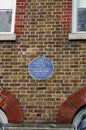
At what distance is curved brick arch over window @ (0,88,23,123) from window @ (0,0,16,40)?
1.49 m

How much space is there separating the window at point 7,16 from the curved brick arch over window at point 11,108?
1491 mm

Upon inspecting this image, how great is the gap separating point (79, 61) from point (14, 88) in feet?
4.64

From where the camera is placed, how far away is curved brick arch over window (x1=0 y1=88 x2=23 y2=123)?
27.8 feet

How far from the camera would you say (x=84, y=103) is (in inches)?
332

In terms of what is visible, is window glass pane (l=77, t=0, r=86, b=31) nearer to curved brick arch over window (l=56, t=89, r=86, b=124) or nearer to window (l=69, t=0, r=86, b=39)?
window (l=69, t=0, r=86, b=39)

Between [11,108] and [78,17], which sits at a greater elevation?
[78,17]

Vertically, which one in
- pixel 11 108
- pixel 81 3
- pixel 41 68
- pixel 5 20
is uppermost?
pixel 81 3

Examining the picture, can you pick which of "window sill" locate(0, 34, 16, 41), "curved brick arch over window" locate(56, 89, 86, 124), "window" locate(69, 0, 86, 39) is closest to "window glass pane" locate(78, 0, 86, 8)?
"window" locate(69, 0, 86, 39)

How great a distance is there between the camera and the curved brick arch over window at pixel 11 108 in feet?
27.8

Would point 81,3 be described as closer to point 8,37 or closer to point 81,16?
point 81,16

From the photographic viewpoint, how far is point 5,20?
942 cm

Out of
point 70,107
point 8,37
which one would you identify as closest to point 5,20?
point 8,37

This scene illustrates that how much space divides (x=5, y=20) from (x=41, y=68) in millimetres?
1412

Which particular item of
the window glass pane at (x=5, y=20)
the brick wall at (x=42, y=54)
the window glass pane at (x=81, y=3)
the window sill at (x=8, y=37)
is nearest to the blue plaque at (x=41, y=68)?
the brick wall at (x=42, y=54)
